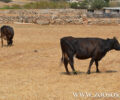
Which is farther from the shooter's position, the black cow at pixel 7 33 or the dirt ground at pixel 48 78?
the black cow at pixel 7 33

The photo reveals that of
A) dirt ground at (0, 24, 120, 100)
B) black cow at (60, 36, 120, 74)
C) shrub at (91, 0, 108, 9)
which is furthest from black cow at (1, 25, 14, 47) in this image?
shrub at (91, 0, 108, 9)

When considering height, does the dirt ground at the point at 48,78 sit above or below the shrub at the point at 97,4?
above

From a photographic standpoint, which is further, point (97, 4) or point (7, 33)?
point (97, 4)

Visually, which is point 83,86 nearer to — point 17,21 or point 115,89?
point 115,89

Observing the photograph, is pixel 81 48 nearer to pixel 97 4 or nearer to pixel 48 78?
pixel 48 78

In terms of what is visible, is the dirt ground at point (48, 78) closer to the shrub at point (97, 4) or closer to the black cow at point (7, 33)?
the black cow at point (7, 33)

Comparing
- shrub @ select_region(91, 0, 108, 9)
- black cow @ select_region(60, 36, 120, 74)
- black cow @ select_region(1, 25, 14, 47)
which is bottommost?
shrub @ select_region(91, 0, 108, 9)

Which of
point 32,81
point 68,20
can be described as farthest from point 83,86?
point 68,20

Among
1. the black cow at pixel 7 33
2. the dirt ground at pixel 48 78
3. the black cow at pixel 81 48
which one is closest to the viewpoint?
the dirt ground at pixel 48 78

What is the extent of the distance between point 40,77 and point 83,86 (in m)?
2.20

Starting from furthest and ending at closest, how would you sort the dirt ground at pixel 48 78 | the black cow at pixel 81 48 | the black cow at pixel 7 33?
the black cow at pixel 7 33, the black cow at pixel 81 48, the dirt ground at pixel 48 78

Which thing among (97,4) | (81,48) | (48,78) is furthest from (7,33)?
(97,4)

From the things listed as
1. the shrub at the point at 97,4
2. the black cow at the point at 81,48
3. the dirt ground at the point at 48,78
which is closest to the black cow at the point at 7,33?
the dirt ground at the point at 48,78

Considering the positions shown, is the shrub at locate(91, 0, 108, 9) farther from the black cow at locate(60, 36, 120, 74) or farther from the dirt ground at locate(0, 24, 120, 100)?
the black cow at locate(60, 36, 120, 74)
